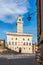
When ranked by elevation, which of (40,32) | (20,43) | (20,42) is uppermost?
(40,32)

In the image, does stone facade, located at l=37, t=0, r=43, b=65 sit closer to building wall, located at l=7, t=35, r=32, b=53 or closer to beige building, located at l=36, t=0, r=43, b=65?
beige building, located at l=36, t=0, r=43, b=65

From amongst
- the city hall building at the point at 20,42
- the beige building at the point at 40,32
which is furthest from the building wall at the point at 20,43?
the beige building at the point at 40,32

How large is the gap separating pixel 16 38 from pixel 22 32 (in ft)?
28.0

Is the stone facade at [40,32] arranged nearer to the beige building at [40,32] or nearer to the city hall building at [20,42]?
the beige building at [40,32]

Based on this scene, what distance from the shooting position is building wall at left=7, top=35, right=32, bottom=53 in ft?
320

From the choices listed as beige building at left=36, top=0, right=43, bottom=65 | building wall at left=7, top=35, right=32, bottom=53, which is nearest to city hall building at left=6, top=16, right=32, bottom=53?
building wall at left=7, top=35, right=32, bottom=53

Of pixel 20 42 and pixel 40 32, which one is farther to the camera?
pixel 20 42

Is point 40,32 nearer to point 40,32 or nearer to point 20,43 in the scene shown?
point 40,32

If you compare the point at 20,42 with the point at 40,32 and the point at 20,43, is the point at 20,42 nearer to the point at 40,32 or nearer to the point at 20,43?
the point at 20,43

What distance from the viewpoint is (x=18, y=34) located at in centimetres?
10288

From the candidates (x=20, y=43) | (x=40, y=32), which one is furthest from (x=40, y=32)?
(x=20, y=43)

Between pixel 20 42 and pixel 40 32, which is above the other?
pixel 40 32

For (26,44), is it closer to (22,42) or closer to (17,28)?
(22,42)

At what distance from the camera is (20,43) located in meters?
99.8
